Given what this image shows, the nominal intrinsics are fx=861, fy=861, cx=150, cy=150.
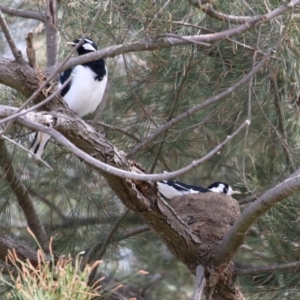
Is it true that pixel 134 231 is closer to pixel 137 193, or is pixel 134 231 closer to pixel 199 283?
pixel 199 283

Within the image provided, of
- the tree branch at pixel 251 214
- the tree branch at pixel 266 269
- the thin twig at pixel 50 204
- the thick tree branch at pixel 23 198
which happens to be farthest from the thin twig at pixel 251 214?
the thin twig at pixel 50 204

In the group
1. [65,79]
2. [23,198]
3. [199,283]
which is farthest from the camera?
[65,79]

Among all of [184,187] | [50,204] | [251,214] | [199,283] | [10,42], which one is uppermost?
[184,187]

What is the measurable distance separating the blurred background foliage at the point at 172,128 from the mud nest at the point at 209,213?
0.45ft

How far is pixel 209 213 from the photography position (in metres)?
3.37

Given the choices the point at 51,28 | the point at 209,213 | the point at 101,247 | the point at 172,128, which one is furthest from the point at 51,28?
the point at 209,213

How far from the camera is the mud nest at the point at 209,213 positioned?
10.2 feet

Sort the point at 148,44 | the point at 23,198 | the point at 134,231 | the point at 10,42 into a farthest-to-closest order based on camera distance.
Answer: the point at 134,231 → the point at 23,198 → the point at 148,44 → the point at 10,42

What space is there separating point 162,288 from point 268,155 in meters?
0.96

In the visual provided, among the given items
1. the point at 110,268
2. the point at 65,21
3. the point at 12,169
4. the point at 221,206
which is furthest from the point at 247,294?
the point at 65,21

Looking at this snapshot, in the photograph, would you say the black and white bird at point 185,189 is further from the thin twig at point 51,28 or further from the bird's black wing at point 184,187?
the thin twig at point 51,28

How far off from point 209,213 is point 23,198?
2.37ft

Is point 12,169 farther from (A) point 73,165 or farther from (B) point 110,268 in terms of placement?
(B) point 110,268

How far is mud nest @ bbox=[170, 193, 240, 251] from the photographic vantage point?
312 cm
